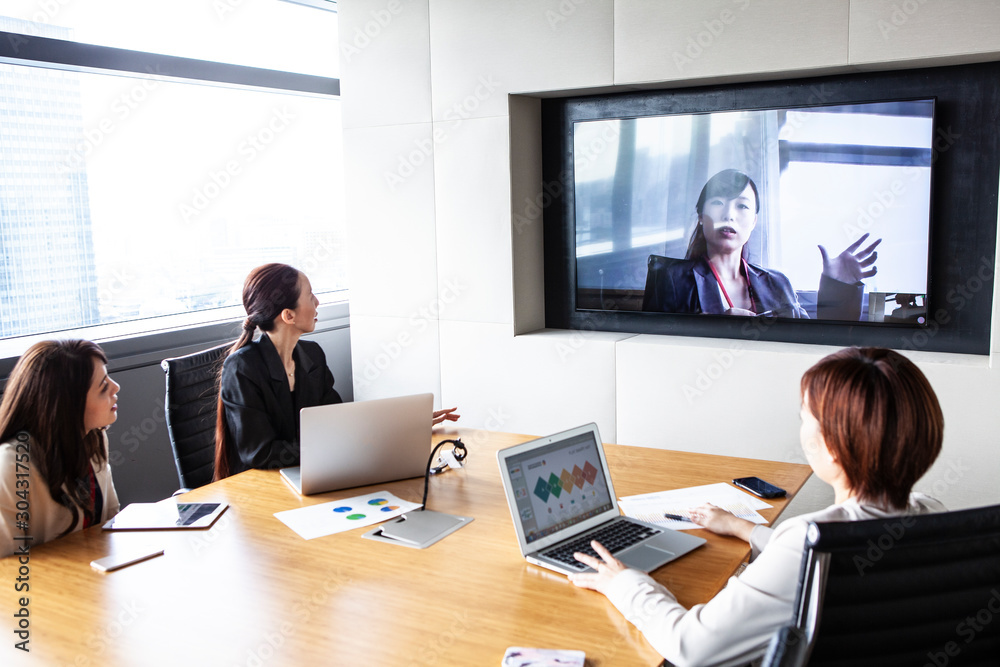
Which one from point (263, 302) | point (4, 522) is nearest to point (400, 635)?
point (4, 522)

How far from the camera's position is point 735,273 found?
399 centimetres

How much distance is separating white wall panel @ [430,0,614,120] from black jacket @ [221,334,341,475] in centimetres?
185

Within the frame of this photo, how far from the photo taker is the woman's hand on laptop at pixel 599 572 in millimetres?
1739

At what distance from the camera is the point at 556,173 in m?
4.50

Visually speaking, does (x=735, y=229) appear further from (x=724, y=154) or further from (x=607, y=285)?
(x=607, y=285)

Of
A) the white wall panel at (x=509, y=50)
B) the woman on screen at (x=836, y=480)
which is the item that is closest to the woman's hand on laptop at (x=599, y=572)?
the woman on screen at (x=836, y=480)

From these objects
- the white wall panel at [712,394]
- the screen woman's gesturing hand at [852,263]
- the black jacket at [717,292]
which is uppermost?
the screen woman's gesturing hand at [852,263]

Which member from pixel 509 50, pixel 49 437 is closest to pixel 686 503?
pixel 49 437

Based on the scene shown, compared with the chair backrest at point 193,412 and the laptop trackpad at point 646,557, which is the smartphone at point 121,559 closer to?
the chair backrest at point 193,412

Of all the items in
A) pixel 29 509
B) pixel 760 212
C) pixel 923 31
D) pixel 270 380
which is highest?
pixel 923 31

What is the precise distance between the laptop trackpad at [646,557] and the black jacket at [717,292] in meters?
2.25

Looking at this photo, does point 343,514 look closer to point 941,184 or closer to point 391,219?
point 391,219

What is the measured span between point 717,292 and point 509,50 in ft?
→ 5.35

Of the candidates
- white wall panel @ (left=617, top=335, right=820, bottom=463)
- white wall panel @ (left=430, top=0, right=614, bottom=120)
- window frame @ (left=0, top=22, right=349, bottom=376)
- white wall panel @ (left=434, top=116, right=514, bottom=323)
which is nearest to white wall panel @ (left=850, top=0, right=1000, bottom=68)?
white wall panel @ (left=430, top=0, right=614, bottom=120)
